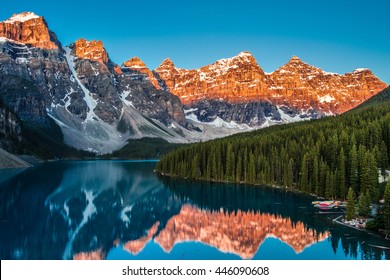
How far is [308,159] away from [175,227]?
44.5 meters

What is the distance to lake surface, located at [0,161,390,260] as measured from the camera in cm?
4769

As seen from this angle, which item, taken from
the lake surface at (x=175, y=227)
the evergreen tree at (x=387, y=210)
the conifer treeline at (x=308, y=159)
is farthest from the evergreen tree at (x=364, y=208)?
the conifer treeline at (x=308, y=159)

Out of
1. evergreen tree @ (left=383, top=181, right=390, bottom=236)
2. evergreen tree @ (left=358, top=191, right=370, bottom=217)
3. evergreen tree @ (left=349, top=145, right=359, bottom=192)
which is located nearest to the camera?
evergreen tree @ (left=383, top=181, right=390, bottom=236)

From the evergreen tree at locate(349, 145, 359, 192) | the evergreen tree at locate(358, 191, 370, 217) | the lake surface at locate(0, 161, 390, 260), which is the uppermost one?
the evergreen tree at locate(349, 145, 359, 192)

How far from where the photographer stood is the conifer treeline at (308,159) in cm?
8150

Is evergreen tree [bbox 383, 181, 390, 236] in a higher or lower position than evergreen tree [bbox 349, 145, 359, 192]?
lower

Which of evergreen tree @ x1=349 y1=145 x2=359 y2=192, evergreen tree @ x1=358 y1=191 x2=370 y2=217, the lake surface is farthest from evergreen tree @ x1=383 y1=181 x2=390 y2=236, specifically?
evergreen tree @ x1=349 y1=145 x2=359 y2=192

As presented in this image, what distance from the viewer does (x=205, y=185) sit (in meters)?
112

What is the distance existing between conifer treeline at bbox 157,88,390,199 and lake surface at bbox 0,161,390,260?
676 cm

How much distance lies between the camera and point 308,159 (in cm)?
9575

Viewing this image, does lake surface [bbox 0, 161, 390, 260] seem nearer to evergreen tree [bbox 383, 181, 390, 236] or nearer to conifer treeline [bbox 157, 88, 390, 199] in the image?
evergreen tree [bbox 383, 181, 390, 236]

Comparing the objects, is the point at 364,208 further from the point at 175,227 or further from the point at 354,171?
the point at 175,227
